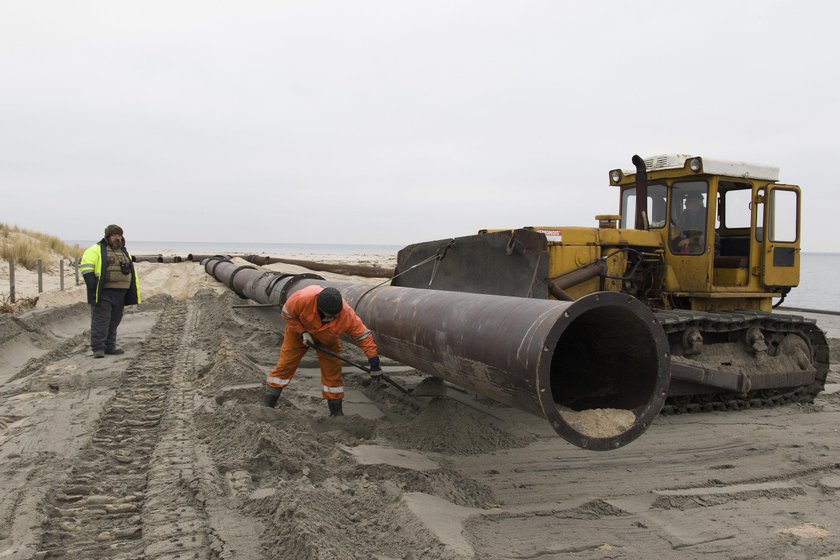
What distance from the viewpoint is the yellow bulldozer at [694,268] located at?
7.10 meters

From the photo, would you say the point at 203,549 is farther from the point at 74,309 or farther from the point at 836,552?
the point at 74,309

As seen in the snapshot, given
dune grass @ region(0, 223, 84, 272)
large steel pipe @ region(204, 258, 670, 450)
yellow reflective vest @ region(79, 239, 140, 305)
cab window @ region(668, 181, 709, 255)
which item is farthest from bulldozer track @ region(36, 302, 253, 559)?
dune grass @ region(0, 223, 84, 272)

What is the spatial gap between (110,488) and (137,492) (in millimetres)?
217

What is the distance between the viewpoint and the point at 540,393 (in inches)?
142

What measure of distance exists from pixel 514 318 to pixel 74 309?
1159 centimetres

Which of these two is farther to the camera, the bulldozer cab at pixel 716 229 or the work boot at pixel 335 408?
the bulldozer cab at pixel 716 229

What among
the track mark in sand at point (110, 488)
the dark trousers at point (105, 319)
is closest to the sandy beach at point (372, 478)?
the track mark in sand at point (110, 488)

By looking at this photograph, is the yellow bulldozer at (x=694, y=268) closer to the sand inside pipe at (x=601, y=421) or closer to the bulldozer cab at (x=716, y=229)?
the bulldozer cab at (x=716, y=229)

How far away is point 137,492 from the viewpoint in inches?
162

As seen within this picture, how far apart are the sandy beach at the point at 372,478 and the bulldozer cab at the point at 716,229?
1485 mm

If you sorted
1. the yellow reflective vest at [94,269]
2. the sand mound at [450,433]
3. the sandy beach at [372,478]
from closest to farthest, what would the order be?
the sandy beach at [372,478]
the sand mound at [450,433]
the yellow reflective vest at [94,269]

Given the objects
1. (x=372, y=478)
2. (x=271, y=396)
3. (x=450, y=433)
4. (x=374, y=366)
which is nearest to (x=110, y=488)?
(x=372, y=478)

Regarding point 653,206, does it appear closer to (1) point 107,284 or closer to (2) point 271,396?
(2) point 271,396

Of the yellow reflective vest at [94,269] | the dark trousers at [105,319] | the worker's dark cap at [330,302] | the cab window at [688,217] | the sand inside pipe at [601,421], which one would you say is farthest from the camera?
the yellow reflective vest at [94,269]
